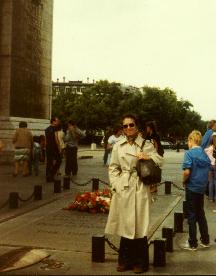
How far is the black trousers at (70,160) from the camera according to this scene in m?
18.9

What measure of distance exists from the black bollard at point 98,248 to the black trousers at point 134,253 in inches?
14.8

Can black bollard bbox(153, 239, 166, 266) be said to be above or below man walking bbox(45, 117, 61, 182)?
below

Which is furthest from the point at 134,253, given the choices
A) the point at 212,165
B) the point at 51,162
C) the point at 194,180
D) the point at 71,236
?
the point at 51,162

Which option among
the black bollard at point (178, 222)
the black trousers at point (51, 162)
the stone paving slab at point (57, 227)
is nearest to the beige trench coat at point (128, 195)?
the stone paving slab at point (57, 227)

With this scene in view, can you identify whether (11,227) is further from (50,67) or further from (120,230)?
(50,67)

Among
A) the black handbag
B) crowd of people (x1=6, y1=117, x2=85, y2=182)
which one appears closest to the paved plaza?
the black handbag

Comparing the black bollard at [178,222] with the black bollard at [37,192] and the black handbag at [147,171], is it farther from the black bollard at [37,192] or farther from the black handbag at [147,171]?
the black bollard at [37,192]

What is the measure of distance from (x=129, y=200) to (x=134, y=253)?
0.68m

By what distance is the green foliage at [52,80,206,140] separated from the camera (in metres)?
80.1

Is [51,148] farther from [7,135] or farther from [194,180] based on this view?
[194,180]

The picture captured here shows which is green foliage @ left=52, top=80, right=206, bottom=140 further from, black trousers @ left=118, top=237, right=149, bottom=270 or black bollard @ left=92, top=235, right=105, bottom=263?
black trousers @ left=118, top=237, right=149, bottom=270

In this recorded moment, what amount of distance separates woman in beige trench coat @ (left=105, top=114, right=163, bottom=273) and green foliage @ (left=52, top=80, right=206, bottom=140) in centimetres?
7008

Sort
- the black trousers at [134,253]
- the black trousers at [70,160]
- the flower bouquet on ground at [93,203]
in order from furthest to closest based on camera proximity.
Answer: the black trousers at [70,160] < the flower bouquet on ground at [93,203] < the black trousers at [134,253]

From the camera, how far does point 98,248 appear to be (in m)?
7.08
